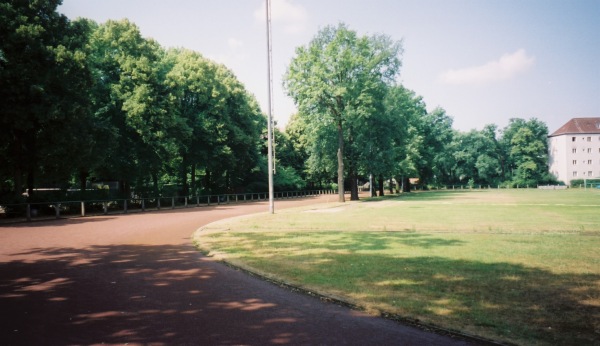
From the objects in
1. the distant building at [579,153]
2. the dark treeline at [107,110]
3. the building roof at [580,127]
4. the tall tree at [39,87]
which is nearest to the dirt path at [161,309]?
the tall tree at [39,87]

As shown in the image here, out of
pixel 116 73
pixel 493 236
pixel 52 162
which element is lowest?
pixel 493 236

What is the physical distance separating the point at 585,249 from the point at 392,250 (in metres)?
5.15

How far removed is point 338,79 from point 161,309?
35.7m

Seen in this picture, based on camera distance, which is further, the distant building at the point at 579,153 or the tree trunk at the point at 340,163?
the distant building at the point at 579,153

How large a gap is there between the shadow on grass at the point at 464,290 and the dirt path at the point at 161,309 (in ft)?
2.29

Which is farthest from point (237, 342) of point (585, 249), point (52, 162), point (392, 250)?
point (52, 162)

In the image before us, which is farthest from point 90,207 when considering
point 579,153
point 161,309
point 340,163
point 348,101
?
point 579,153

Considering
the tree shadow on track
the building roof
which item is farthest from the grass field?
the building roof

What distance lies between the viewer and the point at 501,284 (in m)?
6.38

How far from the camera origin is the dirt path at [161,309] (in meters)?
4.41

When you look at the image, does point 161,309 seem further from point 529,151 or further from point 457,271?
point 529,151

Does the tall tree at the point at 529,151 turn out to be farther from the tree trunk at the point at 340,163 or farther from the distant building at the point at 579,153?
the tree trunk at the point at 340,163

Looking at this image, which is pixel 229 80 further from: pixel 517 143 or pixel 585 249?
pixel 517 143

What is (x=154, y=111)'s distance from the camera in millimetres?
30281
